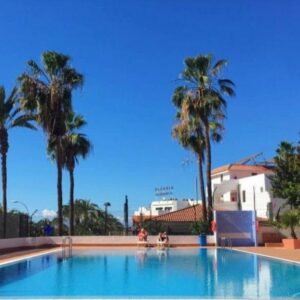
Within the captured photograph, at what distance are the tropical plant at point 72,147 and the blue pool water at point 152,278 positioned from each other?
1616 cm

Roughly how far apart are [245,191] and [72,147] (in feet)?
75.1

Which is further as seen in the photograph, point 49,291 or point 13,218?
point 13,218

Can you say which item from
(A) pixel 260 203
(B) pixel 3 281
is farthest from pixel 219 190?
(B) pixel 3 281

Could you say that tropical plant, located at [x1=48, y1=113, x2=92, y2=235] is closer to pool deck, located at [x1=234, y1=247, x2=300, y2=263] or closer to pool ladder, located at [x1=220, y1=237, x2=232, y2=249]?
pool ladder, located at [x1=220, y1=237, x2=232, y2=249]

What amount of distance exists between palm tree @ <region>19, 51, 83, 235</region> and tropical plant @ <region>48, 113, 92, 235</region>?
11.1 feet

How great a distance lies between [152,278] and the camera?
15227mm

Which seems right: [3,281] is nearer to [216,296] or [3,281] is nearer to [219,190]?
[216,296]

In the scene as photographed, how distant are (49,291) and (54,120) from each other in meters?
22.0

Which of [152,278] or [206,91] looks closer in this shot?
[152,278]

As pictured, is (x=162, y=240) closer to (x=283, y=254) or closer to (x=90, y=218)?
(x=283, y=254)

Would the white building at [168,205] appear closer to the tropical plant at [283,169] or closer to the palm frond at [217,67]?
the tropical plant at [283,169]

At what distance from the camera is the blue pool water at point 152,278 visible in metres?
11.9

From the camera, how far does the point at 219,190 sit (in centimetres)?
5747

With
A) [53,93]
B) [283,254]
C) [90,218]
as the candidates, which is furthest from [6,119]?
[90,218]
